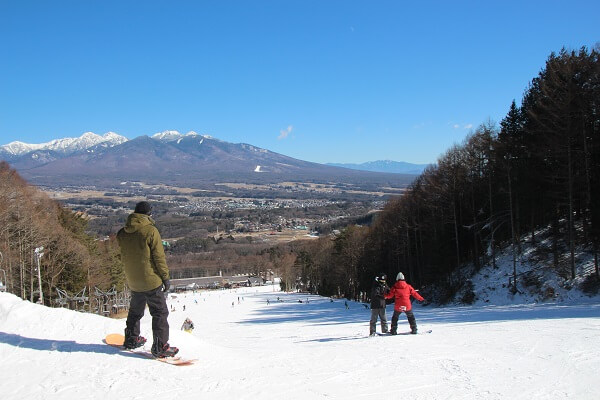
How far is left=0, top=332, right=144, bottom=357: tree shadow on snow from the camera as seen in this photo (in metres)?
6.65

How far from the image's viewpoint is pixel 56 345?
677cm

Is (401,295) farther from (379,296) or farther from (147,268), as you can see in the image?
(147,268)

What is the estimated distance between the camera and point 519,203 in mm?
28406

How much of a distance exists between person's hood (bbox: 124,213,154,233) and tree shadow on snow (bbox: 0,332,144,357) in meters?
1.91

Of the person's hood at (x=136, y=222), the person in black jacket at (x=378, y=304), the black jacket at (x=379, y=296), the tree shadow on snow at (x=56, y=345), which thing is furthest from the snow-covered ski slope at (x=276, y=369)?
the black jacket at (x=379, y=296)

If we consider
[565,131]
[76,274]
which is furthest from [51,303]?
[565,131]

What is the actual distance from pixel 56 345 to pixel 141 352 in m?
1.27

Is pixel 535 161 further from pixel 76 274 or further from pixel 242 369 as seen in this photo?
pixel 76 274

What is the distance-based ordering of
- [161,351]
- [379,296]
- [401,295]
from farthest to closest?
[379,296], [401,295], [161,351]

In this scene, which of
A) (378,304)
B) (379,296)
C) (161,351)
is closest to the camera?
(161,351)

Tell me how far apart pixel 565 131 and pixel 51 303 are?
122 feet

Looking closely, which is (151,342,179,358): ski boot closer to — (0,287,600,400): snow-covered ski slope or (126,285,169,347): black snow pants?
(126,285,169,347): black snow pants

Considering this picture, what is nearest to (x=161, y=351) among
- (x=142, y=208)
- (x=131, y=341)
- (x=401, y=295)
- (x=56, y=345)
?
(x=131, y=341)

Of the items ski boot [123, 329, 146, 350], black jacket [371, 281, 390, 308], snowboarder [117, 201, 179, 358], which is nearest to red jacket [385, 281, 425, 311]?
black jacket [371, 281, 390, 308]
